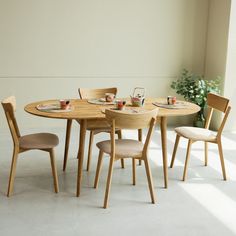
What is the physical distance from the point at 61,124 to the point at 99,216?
283cm

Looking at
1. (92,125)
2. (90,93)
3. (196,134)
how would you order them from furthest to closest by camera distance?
1. (90,93)
2. (196,134)
3. (92,125)

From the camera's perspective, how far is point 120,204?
290cm

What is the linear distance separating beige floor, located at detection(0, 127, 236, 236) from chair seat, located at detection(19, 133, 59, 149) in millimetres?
401

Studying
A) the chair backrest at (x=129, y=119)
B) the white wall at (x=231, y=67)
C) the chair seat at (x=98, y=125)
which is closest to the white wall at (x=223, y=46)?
the white wall at (x=231, y=67)

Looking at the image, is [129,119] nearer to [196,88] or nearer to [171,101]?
[171,101]

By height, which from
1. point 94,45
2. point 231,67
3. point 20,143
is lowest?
point 20,143

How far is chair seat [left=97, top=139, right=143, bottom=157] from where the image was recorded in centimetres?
286

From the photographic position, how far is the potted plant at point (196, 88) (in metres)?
5.14

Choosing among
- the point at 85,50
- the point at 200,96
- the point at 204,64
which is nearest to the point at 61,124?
the point at 85,50

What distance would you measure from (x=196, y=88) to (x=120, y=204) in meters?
2.76

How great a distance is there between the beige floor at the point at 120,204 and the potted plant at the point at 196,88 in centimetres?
146

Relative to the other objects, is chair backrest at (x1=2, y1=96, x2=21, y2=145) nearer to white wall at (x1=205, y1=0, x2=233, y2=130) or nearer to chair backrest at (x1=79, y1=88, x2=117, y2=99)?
chair backrest at (x1=79, y1=88, x2=117, y2=99)

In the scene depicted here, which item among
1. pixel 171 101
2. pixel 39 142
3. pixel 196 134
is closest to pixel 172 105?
pixel 171 101

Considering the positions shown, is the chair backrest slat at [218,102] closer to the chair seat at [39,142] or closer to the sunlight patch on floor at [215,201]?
the sunlight patch on floor at [215,201]
